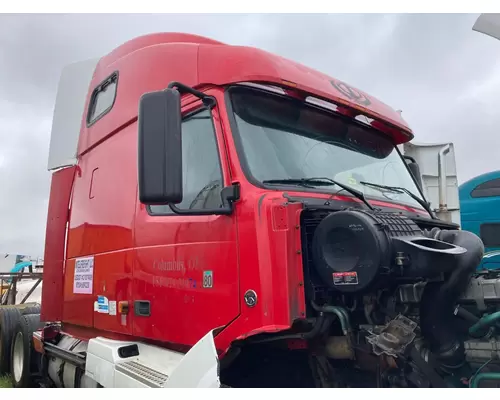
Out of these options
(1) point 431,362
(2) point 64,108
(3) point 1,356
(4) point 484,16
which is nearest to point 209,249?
(1) point 431,362

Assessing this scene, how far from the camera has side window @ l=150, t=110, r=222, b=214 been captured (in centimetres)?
266

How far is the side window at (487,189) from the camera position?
24.3ft

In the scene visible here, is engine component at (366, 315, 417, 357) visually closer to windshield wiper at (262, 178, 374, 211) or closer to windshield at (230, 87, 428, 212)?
windshield wiper at (262, 178, 374, 211)

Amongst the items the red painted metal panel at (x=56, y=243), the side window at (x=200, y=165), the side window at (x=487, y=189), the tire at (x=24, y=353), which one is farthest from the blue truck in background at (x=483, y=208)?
the tire at (x=24, y=353)

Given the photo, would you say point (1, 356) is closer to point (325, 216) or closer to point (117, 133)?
point (117, 133)

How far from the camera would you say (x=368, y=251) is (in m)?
2.14

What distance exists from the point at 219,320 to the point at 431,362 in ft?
3.51

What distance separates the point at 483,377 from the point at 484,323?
0.23 metres

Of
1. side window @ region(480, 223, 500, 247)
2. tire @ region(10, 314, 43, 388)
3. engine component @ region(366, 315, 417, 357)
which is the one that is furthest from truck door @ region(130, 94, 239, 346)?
side window @ region(480, 223, 500, 247)

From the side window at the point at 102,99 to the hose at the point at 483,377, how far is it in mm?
3082

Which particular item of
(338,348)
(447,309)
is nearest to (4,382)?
(338,348)

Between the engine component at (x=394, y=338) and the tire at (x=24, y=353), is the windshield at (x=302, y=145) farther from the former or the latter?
the tire at (x=24, y=353)

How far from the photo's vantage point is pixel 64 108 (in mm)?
4633

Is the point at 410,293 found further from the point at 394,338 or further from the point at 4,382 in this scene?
the point at 4,382
